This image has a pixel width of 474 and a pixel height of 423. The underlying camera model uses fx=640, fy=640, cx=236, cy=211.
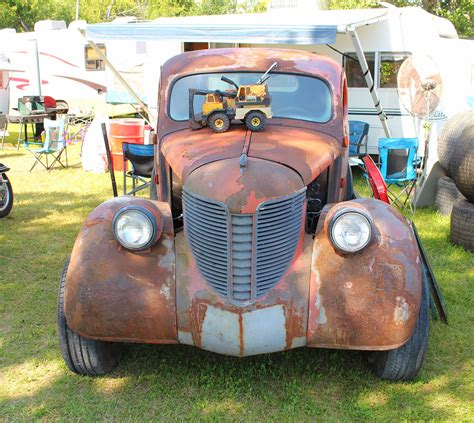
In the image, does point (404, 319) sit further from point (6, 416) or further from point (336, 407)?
point (6, 416)

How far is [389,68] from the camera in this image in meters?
11.6

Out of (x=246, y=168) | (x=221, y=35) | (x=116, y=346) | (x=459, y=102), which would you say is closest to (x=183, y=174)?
(x=246, y=168)

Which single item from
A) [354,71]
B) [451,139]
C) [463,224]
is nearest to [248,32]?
[354,71]

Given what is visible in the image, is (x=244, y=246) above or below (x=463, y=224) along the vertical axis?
above

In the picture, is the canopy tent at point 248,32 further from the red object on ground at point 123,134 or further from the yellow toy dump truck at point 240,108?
the yellow toy dump truck at point 240,108

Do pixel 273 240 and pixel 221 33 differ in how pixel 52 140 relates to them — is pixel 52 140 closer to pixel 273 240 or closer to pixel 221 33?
pixel 221 33

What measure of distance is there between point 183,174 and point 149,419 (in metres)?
1.48

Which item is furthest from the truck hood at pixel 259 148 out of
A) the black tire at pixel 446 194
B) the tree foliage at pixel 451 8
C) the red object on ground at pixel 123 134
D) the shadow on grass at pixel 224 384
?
the tree foliage at pixel 451 8

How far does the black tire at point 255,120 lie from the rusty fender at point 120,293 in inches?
42.7

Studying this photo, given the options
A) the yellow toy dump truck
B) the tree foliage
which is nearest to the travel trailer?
the tree foliage

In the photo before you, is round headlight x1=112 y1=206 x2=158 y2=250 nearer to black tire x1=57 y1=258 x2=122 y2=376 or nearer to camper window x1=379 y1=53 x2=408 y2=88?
black tire x1=57 y1=258 x2=122 y2=376

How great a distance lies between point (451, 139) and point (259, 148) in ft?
13.6

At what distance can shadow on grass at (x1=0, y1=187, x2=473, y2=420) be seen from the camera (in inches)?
148

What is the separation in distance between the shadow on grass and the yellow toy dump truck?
159cm
